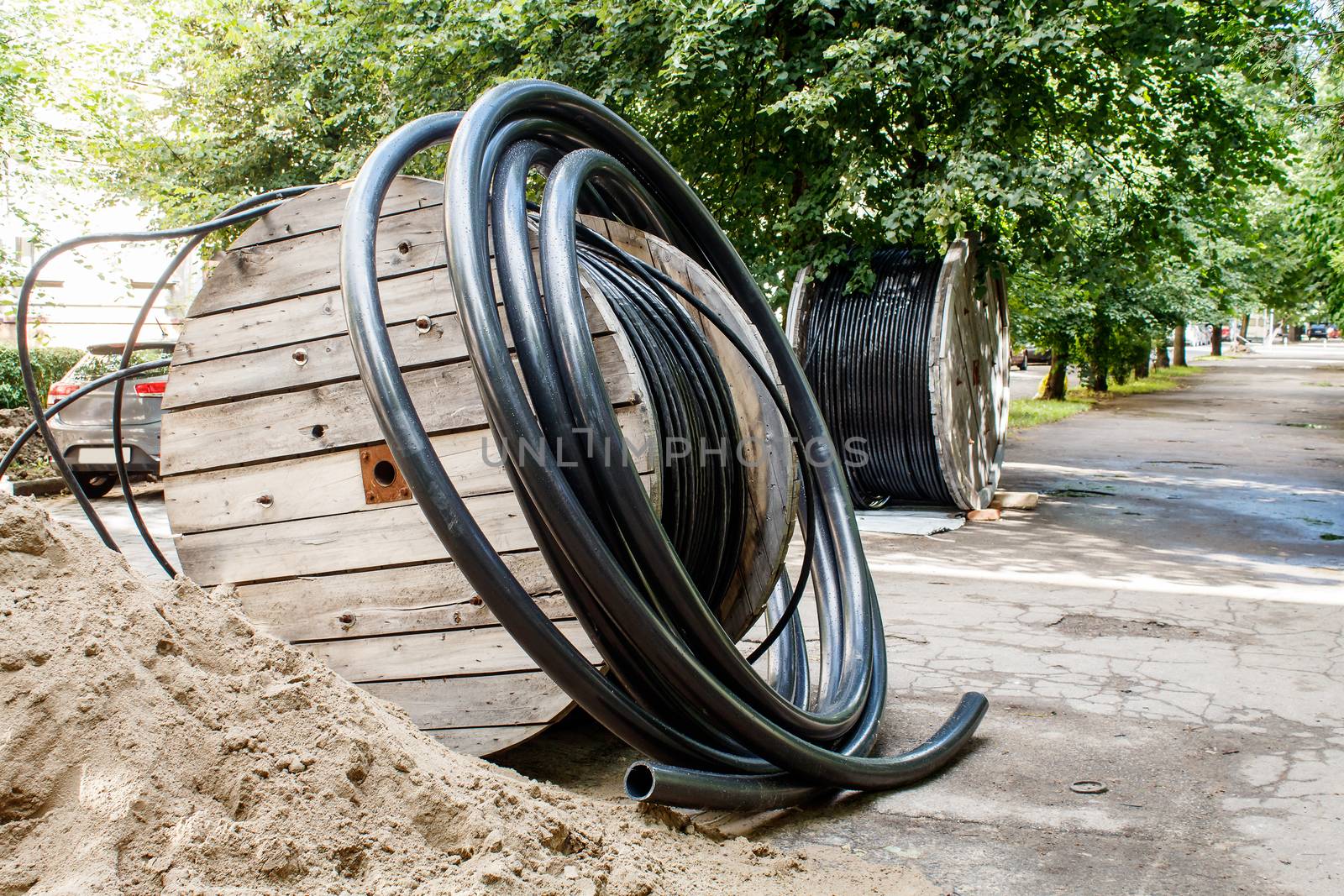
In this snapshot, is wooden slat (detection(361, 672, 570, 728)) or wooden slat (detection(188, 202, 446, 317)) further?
wooden slat (detection(188, 202, 446, 317))

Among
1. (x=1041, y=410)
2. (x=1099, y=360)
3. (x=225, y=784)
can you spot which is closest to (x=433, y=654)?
(x=225, y=784)

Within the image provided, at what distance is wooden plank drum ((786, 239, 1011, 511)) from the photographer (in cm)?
859

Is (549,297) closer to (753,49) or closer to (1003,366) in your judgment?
(753,49)

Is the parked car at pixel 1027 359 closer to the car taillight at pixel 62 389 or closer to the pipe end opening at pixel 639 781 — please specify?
the car taillight at pixel 62 389

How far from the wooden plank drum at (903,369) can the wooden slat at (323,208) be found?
5569mm

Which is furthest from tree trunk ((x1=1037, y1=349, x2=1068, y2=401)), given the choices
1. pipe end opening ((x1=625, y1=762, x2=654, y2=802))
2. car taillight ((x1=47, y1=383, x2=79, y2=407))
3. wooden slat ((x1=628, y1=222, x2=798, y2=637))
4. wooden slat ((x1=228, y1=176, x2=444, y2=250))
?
pipe end opening ((x1=625, y1=762, x2=654, y2=802))

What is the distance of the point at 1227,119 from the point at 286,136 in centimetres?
1085

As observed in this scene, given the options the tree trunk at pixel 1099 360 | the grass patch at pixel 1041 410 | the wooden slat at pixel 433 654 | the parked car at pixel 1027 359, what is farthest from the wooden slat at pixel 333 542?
the parked car at pixel 1027 359

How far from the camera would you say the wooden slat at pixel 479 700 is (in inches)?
130

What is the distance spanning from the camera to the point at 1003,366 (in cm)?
1062

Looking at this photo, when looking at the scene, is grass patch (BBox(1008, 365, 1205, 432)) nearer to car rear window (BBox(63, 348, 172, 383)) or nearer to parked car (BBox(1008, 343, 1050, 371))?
parked car (BBox(1008, 343, 1050, 371))

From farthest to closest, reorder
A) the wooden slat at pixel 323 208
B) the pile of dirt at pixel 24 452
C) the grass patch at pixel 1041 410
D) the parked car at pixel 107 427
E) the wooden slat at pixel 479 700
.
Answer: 1. the grass patch at pixel 1041 410
2. the pile of dirt at pixel 24 452
3. the parked car at pixel 107 427
4. the wooden slat at pixel 323 208
5. the wooden slat at pixel 479 700

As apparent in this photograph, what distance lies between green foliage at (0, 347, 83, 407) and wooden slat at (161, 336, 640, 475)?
11.4 meters

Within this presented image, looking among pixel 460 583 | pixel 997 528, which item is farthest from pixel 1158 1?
pixel 460 583
